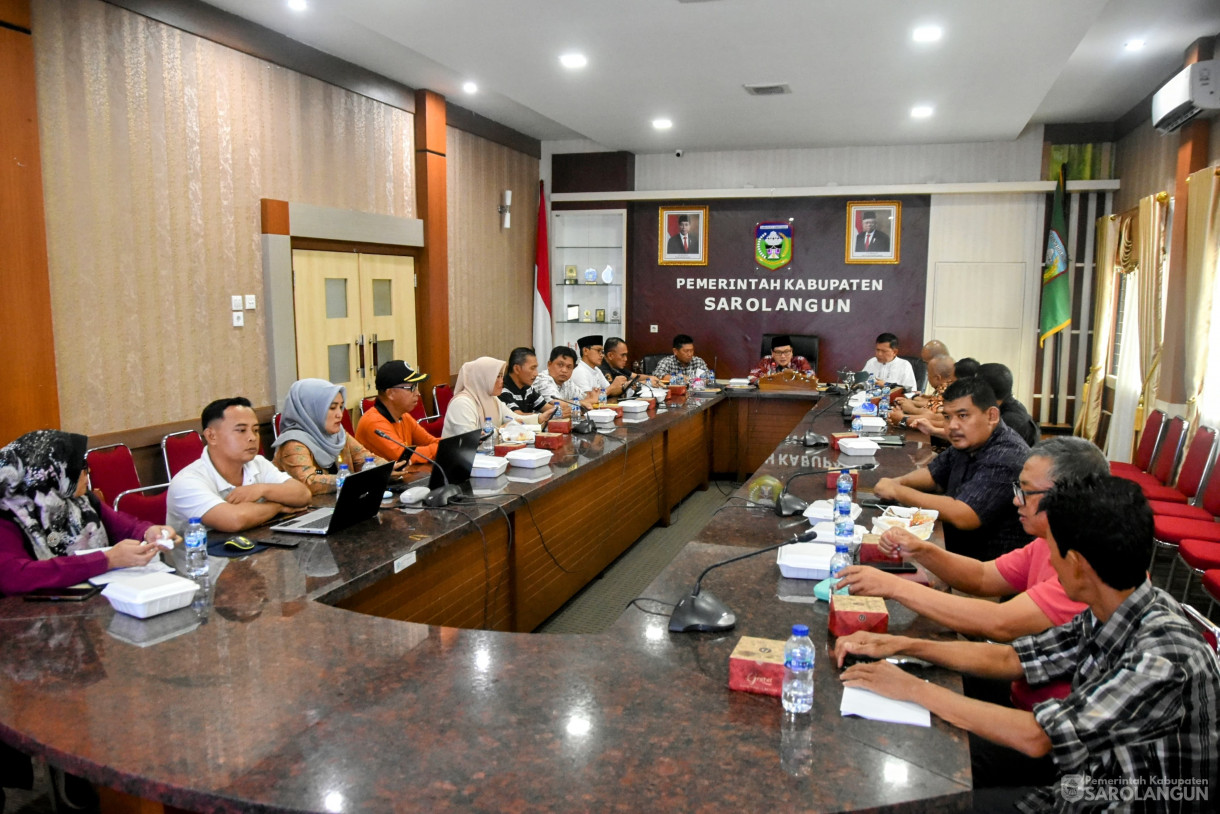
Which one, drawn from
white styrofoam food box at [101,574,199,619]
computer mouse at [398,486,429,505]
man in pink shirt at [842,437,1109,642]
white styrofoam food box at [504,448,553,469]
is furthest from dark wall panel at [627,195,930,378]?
white styrofoam food box at [101,574,199,619]

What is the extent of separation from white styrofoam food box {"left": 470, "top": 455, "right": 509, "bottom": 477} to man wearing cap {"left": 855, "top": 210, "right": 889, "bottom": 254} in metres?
6.01

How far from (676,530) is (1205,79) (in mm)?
4058

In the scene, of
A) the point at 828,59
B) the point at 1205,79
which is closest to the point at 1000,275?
the point at 1205,79

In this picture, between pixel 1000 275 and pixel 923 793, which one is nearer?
pixel 923 793

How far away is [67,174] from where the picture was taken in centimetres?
409

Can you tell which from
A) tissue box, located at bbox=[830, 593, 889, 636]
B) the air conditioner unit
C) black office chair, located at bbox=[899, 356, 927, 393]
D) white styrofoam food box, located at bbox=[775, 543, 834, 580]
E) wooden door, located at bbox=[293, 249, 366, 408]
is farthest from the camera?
black office chair, located at bbox=[899, 356, 927, 393]

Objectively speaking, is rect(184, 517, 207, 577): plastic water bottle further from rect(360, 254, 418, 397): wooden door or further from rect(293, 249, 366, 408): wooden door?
rect(360, 254, 418, 397): wooden door

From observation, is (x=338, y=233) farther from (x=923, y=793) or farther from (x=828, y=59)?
(x=923, y=793)

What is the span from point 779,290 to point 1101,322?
294cm

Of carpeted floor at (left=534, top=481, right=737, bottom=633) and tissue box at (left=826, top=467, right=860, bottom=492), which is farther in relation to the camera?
carpeted floor at (left=534, top=481, right=737, bottom=633)

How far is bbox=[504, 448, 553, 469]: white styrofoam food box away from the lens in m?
3.78

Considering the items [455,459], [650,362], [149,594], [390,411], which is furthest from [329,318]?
[149,594]

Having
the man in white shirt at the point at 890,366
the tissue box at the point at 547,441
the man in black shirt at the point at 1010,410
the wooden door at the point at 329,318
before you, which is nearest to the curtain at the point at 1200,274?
the man in black shirt at the point at 1010,410

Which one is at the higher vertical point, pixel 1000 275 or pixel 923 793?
pixel 1000 275
